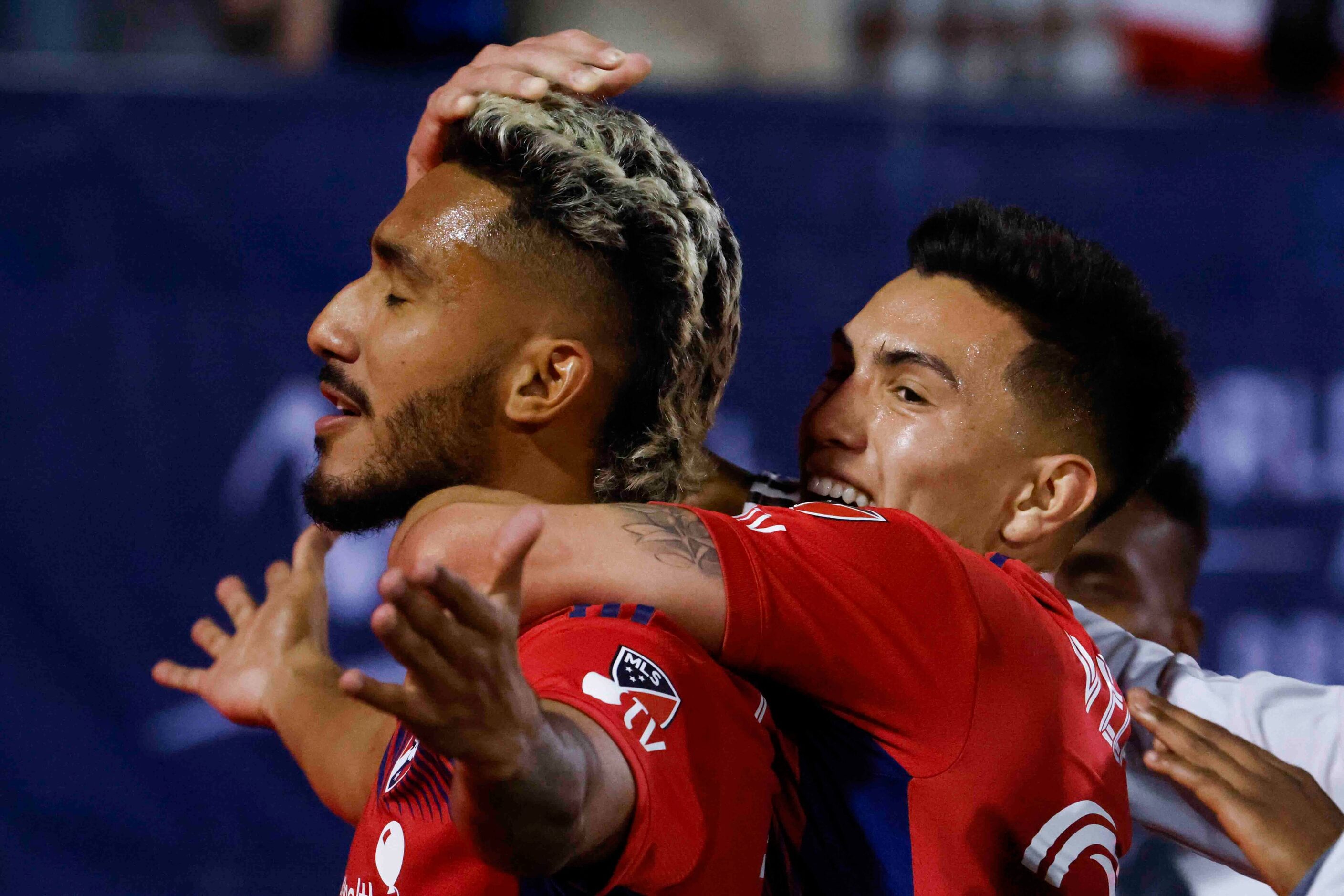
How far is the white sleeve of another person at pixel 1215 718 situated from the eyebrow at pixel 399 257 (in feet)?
3.99

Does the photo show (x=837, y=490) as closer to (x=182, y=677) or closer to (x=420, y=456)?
(x=420, y=456)

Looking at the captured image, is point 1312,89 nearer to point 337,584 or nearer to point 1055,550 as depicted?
point 1055,550

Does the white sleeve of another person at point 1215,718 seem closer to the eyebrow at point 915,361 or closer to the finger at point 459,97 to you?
the eyebrow at point 915,361

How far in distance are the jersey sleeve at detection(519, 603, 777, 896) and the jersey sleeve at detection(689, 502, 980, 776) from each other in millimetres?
58

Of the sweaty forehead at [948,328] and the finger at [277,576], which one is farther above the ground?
the sweaty forehead at [948,328]

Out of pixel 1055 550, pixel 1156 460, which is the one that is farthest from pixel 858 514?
pixel 1156 460

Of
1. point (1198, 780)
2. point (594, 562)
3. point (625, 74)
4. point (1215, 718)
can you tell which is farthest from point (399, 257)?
point (1215, 718)

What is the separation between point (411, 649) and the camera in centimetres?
95

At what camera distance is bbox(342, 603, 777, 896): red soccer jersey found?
45.5 inches

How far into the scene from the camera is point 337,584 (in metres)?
3.62

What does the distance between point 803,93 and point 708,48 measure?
122cm

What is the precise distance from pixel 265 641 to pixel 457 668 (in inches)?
54.6

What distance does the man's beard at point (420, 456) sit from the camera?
5.34 ft

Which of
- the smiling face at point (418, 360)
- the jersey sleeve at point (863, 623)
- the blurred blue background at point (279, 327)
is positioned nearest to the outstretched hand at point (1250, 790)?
Answer: the jersey sleeve at point (863, 623)
